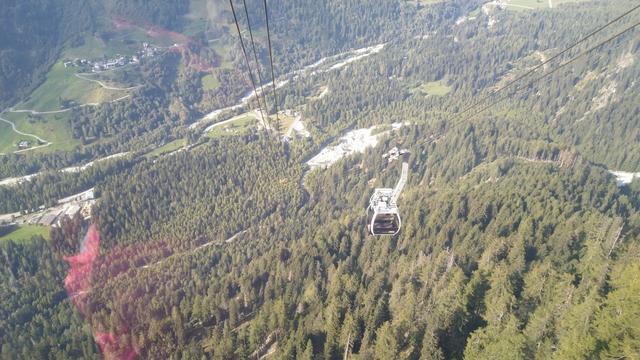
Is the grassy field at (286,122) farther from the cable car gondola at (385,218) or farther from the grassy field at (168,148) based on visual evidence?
the cable car gondola at (385,218)

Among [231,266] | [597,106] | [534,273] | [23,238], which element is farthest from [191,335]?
[597,106]

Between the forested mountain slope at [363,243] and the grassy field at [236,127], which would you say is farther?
the grassy field at [236,127]

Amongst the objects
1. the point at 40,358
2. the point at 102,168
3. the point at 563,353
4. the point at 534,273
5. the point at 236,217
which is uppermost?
the point at 563,353

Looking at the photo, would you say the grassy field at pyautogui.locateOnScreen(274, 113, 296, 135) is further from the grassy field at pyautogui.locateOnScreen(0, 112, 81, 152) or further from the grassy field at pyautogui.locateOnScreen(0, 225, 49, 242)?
the grassy field at pyautogui.locateOnScreen(0, 225, 49, 242)

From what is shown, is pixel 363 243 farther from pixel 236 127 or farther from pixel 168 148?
pixel 168 148

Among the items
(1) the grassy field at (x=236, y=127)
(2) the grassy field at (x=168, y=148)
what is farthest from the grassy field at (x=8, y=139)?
(1) the grassy field at (x=236, y=127)

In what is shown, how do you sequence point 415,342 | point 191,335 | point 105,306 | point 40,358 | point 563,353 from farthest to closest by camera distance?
point 105,306
point 40,358
point 191,335
point 415,342
point 563,353

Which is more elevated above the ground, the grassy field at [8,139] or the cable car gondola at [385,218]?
the cable car gondola at [385,218]

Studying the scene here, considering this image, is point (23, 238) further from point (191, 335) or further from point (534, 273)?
point (534, 273)
